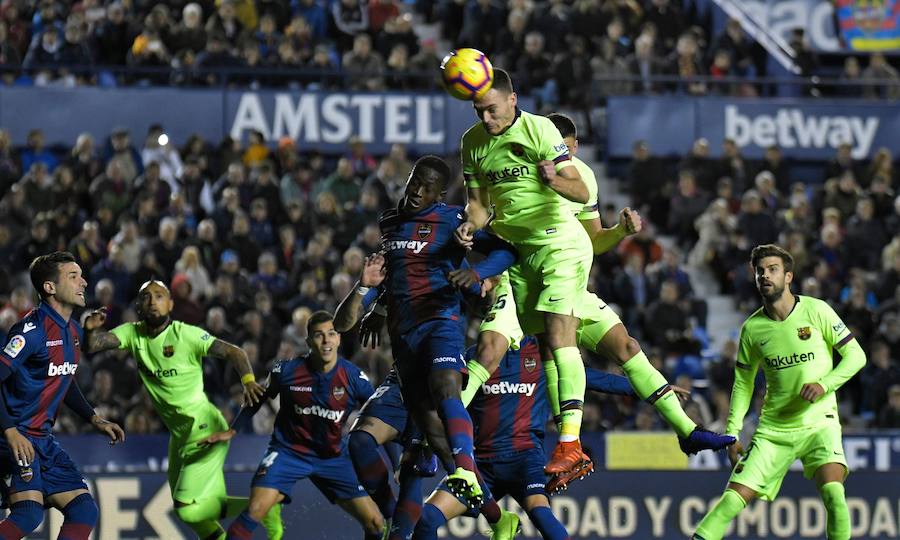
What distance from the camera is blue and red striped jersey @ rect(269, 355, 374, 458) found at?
13.8m

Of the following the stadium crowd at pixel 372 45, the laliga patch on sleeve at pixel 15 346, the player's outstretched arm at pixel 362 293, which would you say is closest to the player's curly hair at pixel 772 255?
the player's outstretched arm at pixel 362 293

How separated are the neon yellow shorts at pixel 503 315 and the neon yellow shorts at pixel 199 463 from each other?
2.92m

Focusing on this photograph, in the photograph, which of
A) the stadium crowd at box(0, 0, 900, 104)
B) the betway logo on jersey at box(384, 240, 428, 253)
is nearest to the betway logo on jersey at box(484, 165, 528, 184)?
the betway logo on jersey at box(384, 240, 428, 253)

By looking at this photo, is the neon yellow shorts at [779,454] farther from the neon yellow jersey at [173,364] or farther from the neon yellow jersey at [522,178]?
the neon yellow jersey at [173,364]

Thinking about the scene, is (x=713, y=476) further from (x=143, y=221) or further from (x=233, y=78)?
(x=233, y=78)

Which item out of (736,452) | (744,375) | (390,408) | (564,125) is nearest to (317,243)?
(390,408)

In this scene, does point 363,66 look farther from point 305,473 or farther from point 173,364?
point 305,473

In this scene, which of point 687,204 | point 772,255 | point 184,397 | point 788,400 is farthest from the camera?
point 687,204

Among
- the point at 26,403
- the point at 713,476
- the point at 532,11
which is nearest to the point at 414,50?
the point at 532,11

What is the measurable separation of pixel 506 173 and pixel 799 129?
14395mm

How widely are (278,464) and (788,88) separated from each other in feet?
47.9

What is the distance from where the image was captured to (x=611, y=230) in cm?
1232

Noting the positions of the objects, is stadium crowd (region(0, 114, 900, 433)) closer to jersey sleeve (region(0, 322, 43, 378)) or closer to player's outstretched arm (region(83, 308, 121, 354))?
player's outstretched arm (region(83, 308, 121, 354))

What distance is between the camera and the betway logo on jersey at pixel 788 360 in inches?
515
